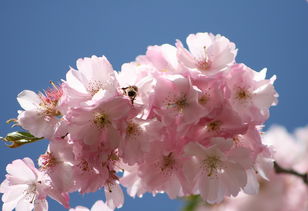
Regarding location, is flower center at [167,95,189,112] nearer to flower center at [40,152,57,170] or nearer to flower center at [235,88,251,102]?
flower center at [235,88,251,102]

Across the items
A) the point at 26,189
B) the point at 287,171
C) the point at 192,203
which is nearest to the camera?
the point at 287,171

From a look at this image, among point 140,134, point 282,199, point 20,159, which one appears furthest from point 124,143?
point 282,199

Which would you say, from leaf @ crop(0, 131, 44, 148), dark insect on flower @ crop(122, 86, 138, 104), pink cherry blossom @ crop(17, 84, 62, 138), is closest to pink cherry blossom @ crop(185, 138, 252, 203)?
dark insect on flower @ crop(122, 86, 138, 104)

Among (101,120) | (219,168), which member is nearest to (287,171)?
(219,168)

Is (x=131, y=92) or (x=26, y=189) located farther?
(x=26, y=189)

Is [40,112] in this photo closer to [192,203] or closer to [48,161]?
[48,161]

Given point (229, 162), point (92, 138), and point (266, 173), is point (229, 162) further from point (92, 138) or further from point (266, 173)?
point (92, 138)
